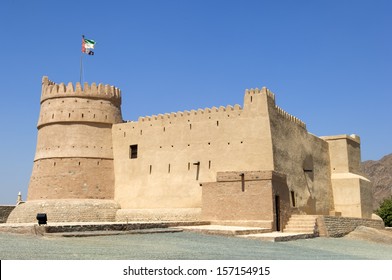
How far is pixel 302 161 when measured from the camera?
81.3ft

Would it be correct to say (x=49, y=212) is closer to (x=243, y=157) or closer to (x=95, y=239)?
(x=243, y=157)

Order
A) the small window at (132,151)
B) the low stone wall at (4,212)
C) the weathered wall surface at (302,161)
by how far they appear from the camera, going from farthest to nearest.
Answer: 1. the low stone wall at (4,212)
2. the small window at (132,151)
3. the weathered wall surface at (302,161)

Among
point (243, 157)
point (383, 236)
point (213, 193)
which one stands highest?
point (243, 157)

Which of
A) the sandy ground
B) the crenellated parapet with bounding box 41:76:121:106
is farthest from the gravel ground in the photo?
the crenellated parapet with bounding box 41:76:121:106

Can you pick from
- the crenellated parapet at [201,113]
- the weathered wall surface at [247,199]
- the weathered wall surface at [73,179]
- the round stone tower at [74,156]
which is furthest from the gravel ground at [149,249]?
the weathered wall surface at [73,179]

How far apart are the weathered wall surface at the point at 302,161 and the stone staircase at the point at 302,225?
3.81 m

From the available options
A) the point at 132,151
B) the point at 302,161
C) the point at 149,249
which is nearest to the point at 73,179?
the point at 132,151

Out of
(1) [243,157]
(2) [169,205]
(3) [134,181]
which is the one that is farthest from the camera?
(3) [134,181]

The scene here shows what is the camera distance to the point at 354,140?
1123 inches

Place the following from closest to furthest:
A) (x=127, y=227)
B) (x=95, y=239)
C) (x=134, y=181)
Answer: (x=95, y=239)
(x=127, y=227)
(x=134, y=181)

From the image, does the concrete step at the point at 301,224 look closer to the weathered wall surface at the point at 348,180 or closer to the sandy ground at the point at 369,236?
the sandy ground at the point at 369,236

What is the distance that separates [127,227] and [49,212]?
10758mm

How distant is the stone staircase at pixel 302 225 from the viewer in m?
16.8

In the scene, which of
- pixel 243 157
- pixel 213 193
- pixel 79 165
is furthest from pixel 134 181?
pixel 213 193
